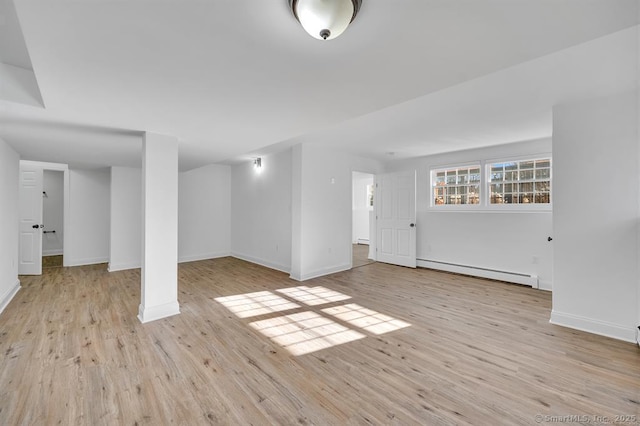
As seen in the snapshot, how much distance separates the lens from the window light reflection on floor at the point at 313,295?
3.84m

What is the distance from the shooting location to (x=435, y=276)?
5215mm

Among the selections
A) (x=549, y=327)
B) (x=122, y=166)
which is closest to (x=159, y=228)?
(x=122, y=166)

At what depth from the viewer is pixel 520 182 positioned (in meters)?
4.82

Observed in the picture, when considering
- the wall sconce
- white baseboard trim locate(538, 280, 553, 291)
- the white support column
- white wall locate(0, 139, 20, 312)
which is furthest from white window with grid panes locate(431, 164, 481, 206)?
white wall locate(0, 139, 20, 312)

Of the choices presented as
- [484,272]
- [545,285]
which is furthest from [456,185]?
[545,285]

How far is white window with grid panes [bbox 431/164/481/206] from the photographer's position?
Answer: 17.6 ft

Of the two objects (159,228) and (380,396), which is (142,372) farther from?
(380,396)

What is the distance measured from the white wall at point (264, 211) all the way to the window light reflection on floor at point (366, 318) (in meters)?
2.14

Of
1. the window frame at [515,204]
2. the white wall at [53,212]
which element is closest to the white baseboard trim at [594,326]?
the window frame at [515,204]

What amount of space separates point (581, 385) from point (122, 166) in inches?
288

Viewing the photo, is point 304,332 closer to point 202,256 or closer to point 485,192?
point 485,192

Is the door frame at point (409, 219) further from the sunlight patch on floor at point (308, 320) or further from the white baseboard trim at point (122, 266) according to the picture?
the white baseboard trim at point (122, 266)

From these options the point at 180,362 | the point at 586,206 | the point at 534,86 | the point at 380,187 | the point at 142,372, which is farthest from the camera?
the point at 380,187

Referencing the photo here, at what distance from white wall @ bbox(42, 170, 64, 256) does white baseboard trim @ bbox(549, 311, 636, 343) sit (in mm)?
10429
